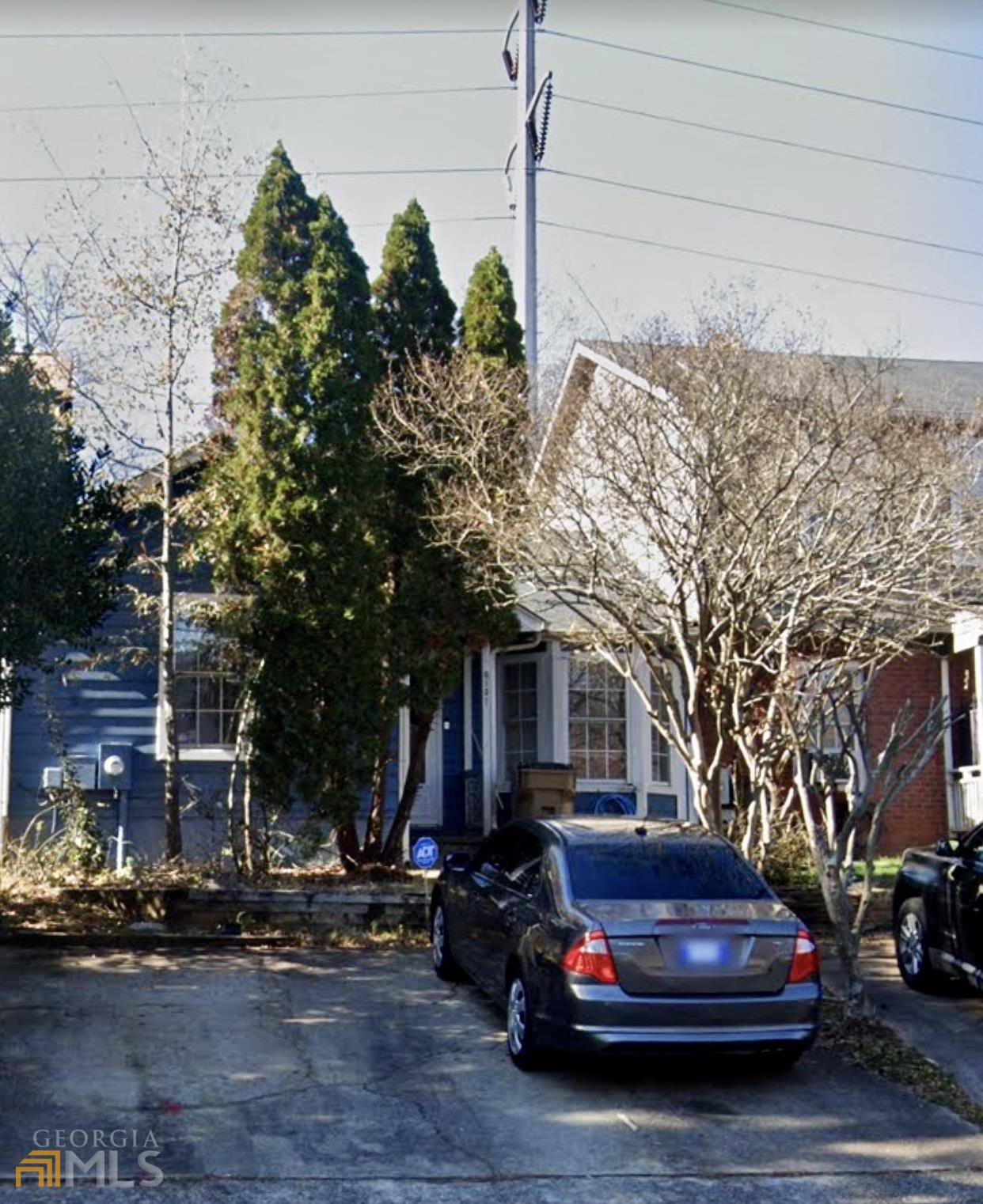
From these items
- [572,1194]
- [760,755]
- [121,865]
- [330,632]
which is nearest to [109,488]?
[330,632]

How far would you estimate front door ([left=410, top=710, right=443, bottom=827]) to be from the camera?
17.4 meters

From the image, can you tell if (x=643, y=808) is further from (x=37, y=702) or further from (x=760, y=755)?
(x=37, y=702)

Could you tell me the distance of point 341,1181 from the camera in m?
6.61

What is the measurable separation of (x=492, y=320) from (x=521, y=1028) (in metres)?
8.63

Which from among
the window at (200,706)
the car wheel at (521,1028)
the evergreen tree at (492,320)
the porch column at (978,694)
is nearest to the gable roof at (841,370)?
the evergreen tree at (492,320)

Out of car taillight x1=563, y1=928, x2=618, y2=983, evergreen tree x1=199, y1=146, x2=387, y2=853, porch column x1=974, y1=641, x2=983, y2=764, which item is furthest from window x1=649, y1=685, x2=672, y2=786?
car taillight x1=563, y1=928, x2=618, y2=983

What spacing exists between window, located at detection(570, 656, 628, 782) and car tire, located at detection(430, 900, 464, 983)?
6583mm

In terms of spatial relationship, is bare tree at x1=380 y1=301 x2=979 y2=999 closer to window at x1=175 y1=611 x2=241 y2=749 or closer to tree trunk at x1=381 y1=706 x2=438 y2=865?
tree trunk at x1=381 y1=706 x2=438 y2=865

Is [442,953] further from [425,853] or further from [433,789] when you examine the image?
[433,789]

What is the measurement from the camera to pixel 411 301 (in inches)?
594

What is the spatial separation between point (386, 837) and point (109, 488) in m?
5.80

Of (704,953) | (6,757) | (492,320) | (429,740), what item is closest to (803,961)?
(704,953)

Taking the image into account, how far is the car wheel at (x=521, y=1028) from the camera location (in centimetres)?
827

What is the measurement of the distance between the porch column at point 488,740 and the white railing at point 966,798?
6166 millimetres
